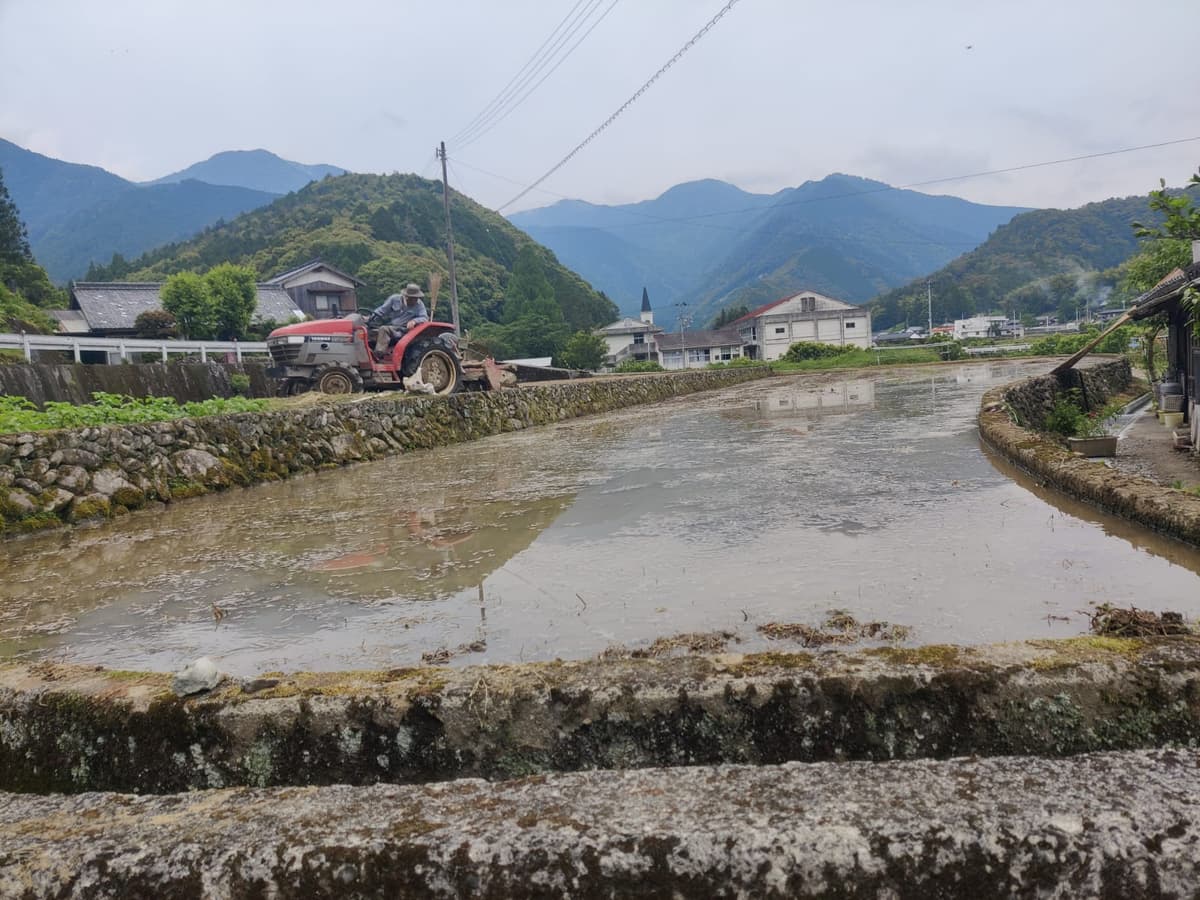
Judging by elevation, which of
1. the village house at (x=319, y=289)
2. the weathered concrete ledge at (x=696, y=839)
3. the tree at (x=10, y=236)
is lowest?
the weathered concrete ledge at (x=696, y=839)

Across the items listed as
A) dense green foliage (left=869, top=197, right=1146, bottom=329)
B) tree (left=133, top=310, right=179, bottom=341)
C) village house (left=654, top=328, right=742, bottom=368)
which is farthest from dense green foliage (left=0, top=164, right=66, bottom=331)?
dense green foliage (left=869, top=197, right=1146, bottom=329)

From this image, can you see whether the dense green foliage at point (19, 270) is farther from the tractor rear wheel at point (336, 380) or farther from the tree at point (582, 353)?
the tree at point (582, 353)

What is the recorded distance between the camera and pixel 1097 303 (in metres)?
89.3

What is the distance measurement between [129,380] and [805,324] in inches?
2407

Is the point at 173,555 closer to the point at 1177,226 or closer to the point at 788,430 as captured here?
the point at 1177,226

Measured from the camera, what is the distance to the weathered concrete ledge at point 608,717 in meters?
1.77

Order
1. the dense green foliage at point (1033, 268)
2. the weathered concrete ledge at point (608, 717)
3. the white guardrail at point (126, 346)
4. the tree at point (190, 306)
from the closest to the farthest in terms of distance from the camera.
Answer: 1. the weathered concrete ledge at point (608, 717)
2. the white guardrail at point (126, 346)
3. the tree at point (190, 306)
4. the dense green foliage at point (1033, 268)

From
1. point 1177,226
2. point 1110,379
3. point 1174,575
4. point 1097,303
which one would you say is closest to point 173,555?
point 1174,575

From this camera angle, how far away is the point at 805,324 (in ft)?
221

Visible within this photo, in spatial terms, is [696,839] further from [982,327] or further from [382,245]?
[982,327]

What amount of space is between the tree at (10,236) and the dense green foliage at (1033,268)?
308 ft

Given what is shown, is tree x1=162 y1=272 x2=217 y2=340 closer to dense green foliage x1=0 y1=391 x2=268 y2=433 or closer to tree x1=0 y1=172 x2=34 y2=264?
tree x1=0 y1=172 x2=34 y2=264

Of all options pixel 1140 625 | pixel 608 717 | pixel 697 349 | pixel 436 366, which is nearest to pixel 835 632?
pixel 1140 625

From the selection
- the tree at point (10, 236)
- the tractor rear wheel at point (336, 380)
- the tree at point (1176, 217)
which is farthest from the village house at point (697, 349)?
the tree at point (1176, 217)
